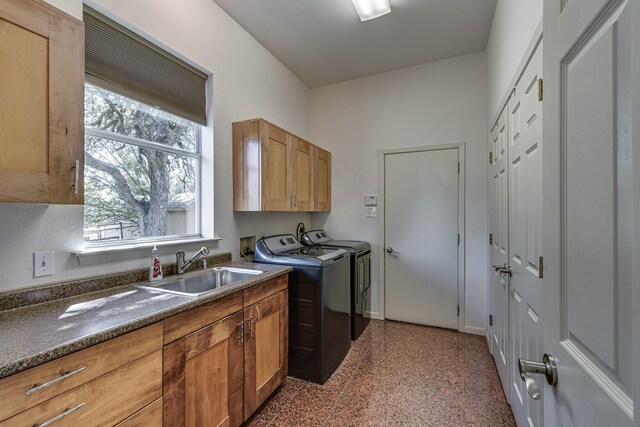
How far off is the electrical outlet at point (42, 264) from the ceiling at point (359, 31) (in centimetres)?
226

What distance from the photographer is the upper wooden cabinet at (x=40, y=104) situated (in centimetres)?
100

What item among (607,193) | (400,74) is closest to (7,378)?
(607,193)

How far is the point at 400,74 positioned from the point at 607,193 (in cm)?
346

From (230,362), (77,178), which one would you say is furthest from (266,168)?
(230,362)

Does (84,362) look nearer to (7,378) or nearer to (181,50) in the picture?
(7,378)

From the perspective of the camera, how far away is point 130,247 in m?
1.71

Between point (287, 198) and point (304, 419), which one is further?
point (287, 198)

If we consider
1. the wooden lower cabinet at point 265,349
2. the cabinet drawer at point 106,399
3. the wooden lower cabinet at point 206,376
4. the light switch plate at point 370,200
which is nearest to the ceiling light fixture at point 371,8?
the light switch plate at point 370,200

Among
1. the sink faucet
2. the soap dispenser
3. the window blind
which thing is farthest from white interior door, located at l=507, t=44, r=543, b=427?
the window blind

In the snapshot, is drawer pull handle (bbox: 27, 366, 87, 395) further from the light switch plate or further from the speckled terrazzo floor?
the light switch plate

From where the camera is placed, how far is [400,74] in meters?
3.46

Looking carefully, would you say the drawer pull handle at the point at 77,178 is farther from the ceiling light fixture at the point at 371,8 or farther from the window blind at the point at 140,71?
the ceiling light fixture at the point at 371,8

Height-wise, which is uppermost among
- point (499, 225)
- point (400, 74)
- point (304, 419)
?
point (400, 74)

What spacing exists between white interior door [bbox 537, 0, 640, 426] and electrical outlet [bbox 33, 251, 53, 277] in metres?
2.01
